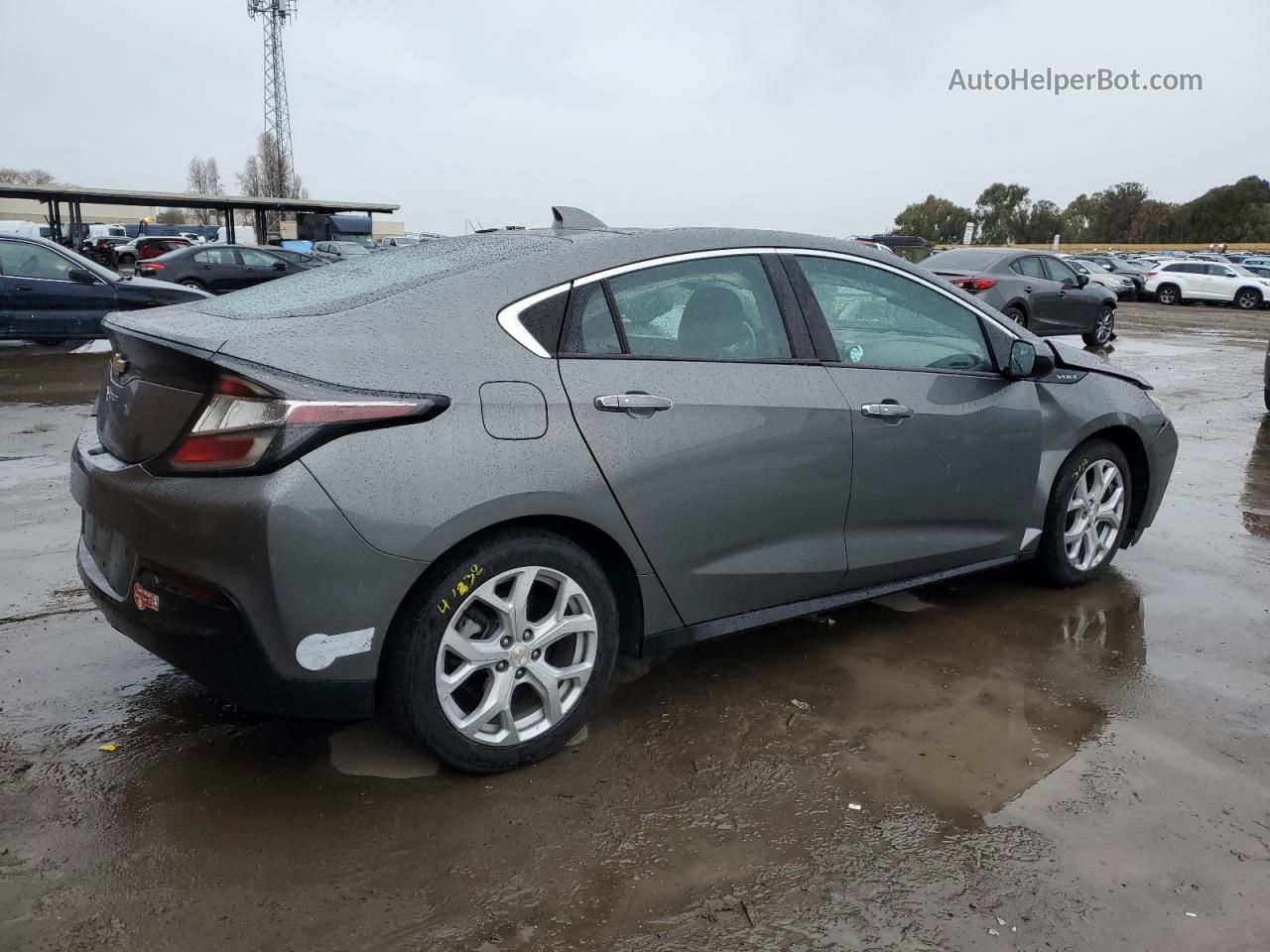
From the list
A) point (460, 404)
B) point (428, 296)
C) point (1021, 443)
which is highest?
point (428, 296)

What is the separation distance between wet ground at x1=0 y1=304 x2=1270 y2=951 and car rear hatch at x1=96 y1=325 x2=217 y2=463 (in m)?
0.95

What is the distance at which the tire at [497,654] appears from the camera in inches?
109

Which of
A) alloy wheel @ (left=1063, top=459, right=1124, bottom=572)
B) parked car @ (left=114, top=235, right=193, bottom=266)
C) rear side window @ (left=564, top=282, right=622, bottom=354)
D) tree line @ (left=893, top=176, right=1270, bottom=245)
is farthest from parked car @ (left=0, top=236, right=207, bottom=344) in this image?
tree line @ (left=893, top=176, right=1270, bottom=245)

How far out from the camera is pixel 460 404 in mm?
2779

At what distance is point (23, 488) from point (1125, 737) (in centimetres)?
596

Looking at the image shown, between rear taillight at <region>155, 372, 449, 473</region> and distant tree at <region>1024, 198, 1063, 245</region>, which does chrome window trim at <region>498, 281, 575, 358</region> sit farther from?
distant tree at <region>1024, 198, 1063, 245</region>

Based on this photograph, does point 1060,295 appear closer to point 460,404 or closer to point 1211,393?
point 1211,393

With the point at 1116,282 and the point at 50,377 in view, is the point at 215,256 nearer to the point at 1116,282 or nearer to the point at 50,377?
the point at 50,377

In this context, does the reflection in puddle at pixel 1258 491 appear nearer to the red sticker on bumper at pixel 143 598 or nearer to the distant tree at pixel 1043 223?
the red sticker on bumper at pixel 143 598

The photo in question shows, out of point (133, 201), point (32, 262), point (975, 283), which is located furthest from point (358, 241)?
point (975, 283)

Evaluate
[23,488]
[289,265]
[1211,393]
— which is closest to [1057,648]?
[23,488]

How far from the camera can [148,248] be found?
35.5 meters

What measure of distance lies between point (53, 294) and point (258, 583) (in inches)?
469

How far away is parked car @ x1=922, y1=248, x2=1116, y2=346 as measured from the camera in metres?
16.0
